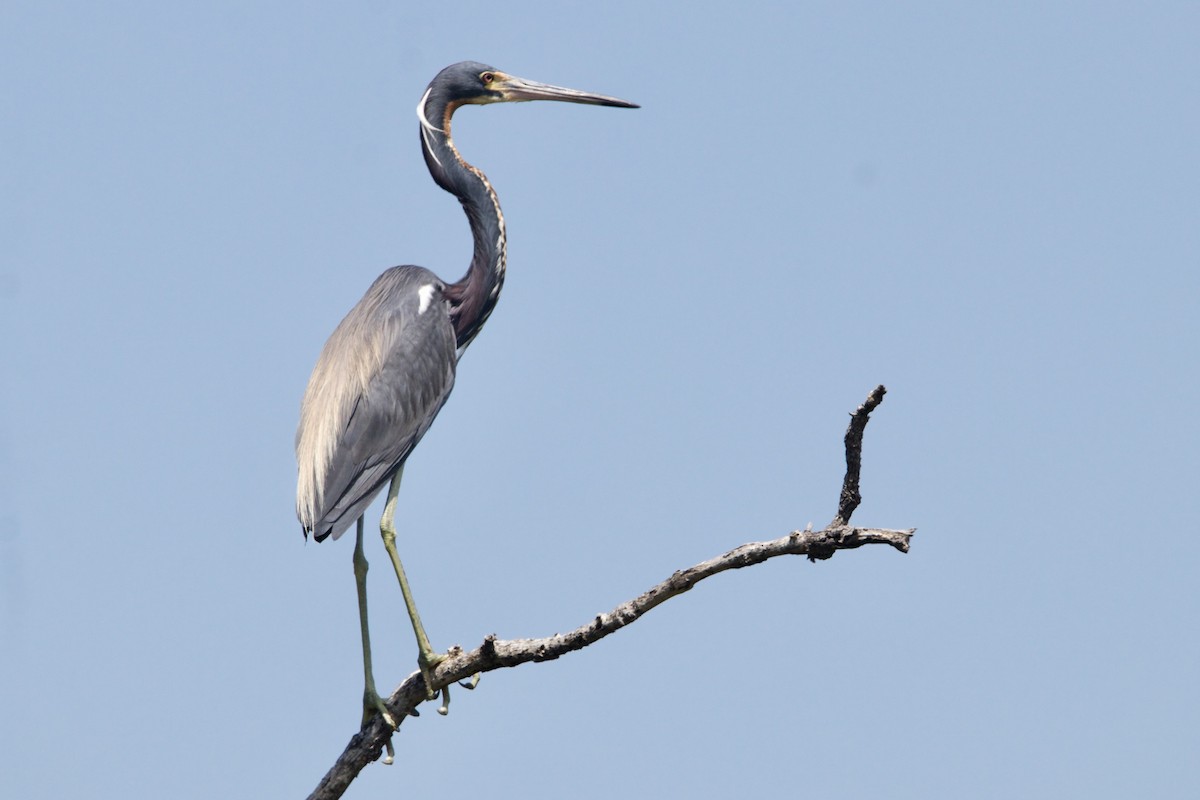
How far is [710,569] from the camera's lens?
5.85 m

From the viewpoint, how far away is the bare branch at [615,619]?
17.9 feet

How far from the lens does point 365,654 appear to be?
7.66 meters

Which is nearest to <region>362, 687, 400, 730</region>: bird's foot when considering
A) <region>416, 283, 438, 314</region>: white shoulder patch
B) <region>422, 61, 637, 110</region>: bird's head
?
<region>416, 283, 438, 314</region>: white shoulder patch

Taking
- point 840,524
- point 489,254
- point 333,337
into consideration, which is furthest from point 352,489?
point 840,524

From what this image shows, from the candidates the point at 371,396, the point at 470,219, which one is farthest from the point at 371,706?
the point at 470,219

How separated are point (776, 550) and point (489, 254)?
391cm

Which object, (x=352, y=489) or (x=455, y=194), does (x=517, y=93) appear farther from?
(x=352, y=489)

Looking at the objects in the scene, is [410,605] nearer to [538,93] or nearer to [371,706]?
[371,706]

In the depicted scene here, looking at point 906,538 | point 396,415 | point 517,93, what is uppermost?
point 517,93

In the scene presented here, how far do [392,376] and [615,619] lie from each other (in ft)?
9.26

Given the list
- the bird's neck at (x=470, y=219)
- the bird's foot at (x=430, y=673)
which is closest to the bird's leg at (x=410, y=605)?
the bird's foot at (x=430, y=673)

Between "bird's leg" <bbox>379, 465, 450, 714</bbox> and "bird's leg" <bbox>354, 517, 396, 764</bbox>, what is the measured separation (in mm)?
209

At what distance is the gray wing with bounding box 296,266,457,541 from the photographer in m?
7.98

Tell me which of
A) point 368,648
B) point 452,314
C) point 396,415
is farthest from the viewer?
point 452,314
